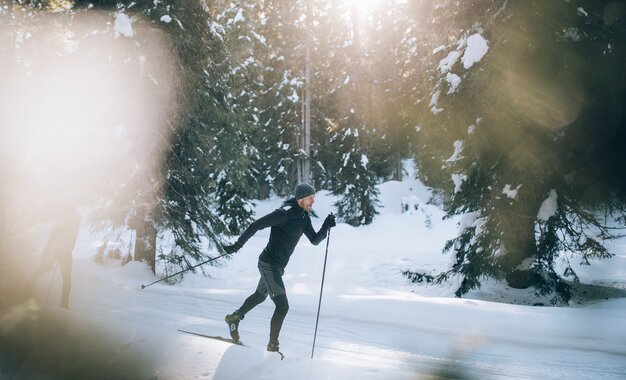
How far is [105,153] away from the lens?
11586mm

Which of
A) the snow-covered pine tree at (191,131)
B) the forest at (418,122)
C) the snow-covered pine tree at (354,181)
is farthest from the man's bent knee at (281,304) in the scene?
the snow-covered pine tree at (354,181)

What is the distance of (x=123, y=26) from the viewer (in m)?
11.1

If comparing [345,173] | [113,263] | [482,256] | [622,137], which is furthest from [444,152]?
[345,173]

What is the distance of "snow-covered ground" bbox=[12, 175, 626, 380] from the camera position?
536 centimetres

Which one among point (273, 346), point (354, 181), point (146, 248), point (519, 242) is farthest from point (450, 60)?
point (354, 181)

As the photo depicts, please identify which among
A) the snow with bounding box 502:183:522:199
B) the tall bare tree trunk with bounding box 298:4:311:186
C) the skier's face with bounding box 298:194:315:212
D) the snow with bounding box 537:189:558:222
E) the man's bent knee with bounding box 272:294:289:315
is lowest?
the man's bent knee with bounding box 272:294:289:315

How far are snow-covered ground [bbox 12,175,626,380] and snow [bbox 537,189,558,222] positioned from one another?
1.77 m

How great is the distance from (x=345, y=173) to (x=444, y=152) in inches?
673

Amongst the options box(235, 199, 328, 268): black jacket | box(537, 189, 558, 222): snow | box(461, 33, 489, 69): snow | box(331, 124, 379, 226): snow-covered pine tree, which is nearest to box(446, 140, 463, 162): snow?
box(461, 33, 489, 69): snow

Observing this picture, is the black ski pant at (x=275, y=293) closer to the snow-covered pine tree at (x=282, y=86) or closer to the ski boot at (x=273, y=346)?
the ski boot at (x=273, y=346)

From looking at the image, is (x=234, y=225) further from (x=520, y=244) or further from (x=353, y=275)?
(x=520, y=244)

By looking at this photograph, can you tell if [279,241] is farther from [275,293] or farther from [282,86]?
[282,86]

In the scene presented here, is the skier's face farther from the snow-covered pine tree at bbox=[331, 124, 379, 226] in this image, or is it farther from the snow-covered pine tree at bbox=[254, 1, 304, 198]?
the snow-covered pine tree at bbox=[331, 124, 379, 226]

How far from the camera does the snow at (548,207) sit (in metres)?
9.10
